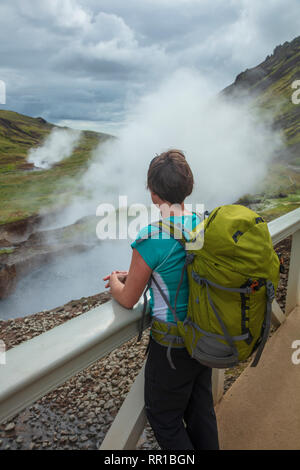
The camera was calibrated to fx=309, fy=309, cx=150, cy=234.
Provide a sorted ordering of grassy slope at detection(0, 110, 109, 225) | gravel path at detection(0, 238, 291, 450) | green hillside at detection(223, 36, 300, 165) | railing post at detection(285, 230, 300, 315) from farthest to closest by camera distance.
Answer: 1. green hillside at detection(223, 36, 300, 165)
2. grassy slope at detection(0, 110, 109, 225)
3. railing post at detection(285, 230, 300, 315)
4. gravel path at detection(0, 238, 291, 450)

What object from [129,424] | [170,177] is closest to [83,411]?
[129,424]

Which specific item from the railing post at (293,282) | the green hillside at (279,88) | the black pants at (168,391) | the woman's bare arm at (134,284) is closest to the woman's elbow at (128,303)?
the woman's bare arm at (134,284)

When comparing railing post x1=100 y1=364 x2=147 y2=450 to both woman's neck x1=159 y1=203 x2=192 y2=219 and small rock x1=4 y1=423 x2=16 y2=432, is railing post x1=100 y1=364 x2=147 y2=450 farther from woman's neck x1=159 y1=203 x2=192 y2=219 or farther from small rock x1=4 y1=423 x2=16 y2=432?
small rock x1=4 y1=423 x2=16 y2=432

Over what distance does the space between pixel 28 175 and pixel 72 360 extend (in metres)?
49.7

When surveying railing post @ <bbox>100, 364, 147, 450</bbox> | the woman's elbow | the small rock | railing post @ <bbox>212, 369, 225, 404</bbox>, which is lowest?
the small rock

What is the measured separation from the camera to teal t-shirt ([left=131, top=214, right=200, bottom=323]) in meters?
1.07

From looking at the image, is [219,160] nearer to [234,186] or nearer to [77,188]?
[234,186]

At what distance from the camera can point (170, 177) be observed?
1177mm

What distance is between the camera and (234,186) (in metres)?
29.1

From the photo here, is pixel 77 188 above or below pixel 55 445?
above

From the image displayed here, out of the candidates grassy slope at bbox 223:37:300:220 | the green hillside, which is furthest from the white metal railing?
the green hillside

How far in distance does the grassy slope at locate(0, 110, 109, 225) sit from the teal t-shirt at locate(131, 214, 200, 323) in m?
23.8

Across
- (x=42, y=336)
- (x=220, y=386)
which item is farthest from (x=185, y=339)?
(x=220, y=386)
